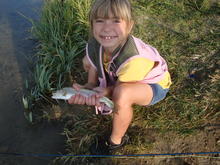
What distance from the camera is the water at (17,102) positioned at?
95.0 inches

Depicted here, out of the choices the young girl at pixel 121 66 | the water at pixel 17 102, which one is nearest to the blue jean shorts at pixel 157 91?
the young girl at pixel 121 66

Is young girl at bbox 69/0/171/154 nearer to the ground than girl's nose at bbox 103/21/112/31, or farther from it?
nearer to the ground

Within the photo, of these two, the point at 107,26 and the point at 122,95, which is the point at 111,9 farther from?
the point at 122,95

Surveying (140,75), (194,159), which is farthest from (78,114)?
(194,159)

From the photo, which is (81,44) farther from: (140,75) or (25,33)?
(140,75)

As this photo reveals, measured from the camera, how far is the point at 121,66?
197 centimetres

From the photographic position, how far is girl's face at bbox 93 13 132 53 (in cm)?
200

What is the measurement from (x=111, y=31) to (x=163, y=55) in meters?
1.33

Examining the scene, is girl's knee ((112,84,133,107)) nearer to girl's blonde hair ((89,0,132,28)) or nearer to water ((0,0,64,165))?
girl's blonde hair ((89,0,132,28))

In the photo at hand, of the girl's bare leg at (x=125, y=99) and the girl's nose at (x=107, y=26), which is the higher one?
the girl's nose at (x=107, y=26)

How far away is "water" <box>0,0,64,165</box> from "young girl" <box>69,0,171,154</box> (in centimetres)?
57

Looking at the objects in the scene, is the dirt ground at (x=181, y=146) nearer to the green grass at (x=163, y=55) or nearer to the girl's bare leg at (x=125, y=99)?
the green grass at (x=163, y=55)

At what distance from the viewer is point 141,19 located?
3.74 meters

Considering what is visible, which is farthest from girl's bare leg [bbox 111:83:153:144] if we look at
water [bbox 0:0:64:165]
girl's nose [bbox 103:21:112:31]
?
water [bbox 0:0:64:165]
